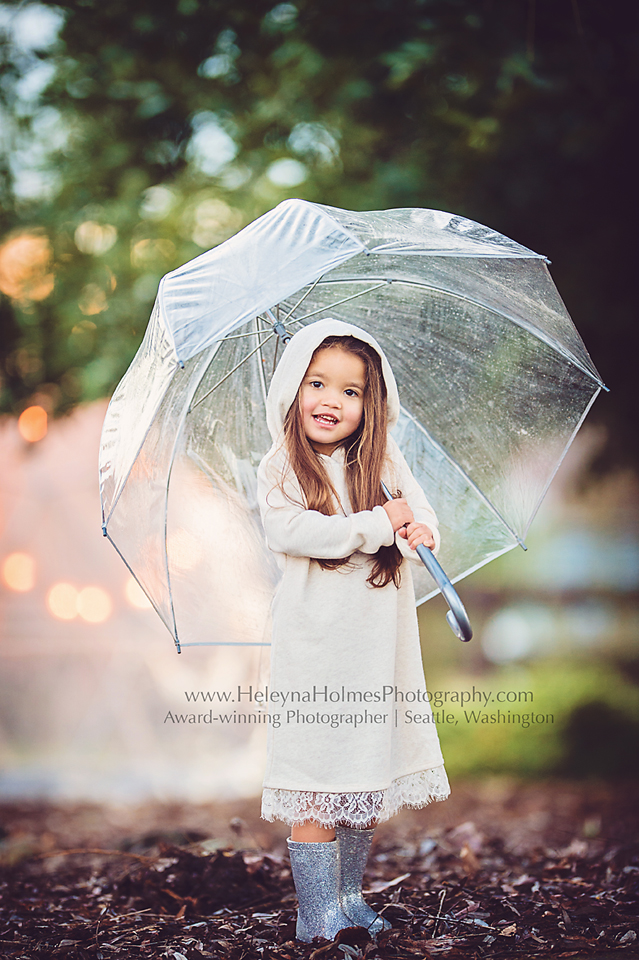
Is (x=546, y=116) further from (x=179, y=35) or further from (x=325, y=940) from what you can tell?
(x=325, y=940)

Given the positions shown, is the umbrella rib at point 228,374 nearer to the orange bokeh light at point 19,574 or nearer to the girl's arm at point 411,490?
the girl's arm at point 411,490

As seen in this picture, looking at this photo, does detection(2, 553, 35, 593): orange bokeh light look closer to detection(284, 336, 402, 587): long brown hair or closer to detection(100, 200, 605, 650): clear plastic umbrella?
detection(100, 200, 605, 650): clear plastic umbrella

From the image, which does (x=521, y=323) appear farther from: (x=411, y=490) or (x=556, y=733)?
(x=556, y=733)

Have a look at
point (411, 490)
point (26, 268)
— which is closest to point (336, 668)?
point (411, 490)

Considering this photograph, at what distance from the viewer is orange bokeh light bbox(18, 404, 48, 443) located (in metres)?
4.72

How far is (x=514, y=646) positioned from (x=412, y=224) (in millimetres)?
6130

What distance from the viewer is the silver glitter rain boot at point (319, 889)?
2154 mm

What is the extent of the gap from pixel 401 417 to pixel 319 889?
1.38 metres

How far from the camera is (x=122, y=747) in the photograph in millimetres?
5438

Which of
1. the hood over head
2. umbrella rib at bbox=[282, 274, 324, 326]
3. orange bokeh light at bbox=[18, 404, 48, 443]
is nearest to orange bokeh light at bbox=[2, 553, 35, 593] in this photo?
orange bokeh light at bbox=[18, 404, 48, 443]

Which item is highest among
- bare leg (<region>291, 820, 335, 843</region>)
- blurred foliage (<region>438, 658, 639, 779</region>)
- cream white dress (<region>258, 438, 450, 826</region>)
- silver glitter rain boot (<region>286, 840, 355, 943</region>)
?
cream white dress (<region>258, 438, 450, 826</region>)

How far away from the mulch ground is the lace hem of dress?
0.30 metres

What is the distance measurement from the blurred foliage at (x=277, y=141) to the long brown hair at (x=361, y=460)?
6.15ft

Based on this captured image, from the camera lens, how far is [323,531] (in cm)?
213
